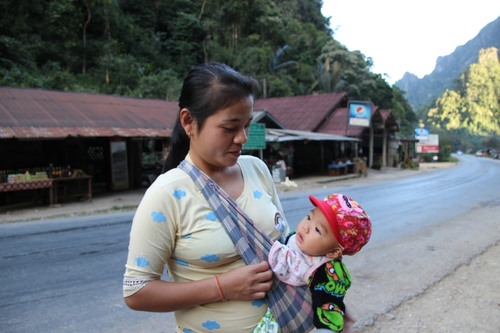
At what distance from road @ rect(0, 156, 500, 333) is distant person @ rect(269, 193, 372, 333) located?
250 cm

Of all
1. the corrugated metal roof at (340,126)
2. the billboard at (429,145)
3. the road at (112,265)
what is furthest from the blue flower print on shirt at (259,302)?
the billboard at (429,145)

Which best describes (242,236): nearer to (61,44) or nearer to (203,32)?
(61,44)

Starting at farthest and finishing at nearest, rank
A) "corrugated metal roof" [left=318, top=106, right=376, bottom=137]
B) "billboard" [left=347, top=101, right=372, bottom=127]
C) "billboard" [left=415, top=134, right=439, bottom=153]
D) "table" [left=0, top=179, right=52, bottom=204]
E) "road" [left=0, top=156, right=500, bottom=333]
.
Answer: "billboard" [left=415, top=134, right=439, bottom=153] → "corrugated metal roof" [left=318, top=106, right=376, bottom=137] → "billboard" [left=347, top=101, right=372, bottom=127] → "table" [left=0, top=179, right=52, bottom=204] → "road" [left=0, top=156, right=500, bottom=333]

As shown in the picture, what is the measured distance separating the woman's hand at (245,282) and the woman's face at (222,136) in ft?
1.24

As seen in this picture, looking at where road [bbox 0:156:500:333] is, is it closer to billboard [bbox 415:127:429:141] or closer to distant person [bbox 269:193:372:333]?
distant person [bbox 269:193:372:333]

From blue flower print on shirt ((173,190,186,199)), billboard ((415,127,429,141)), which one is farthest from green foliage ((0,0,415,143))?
blue flower print on shirt ((173,190,186,199))

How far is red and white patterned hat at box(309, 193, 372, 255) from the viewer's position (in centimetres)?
138

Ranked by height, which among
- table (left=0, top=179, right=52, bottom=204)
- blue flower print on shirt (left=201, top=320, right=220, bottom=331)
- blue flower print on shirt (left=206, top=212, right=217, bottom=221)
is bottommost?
table (left=0, top=179, right=52, bottom=204)

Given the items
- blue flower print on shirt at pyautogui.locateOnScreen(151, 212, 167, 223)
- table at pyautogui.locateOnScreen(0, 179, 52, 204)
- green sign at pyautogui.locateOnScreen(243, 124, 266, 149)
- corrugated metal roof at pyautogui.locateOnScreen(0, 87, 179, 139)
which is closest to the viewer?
blue flower print on shirt at pyautogui.locateOnScreen(151, 212, 167, 223)

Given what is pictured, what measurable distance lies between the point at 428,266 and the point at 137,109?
43.3 ft

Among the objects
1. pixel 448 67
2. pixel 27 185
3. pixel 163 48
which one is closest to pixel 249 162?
pixel 27 185

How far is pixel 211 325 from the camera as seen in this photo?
4.49ft

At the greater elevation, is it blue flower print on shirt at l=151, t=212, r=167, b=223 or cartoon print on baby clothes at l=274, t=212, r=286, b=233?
blue flower print on shirt at l=151, t=212, r=167, b=223

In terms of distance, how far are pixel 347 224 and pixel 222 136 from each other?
53cm
